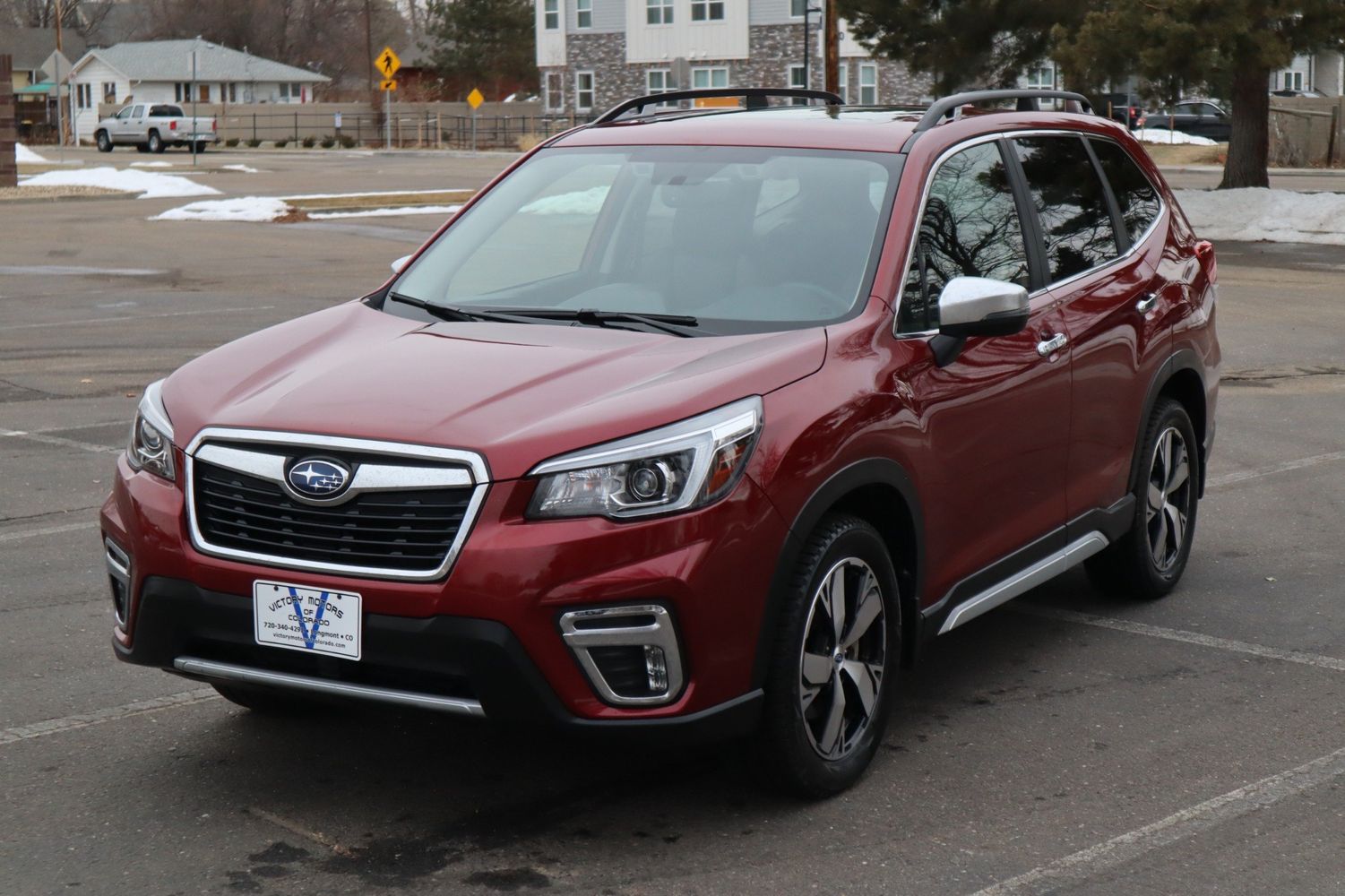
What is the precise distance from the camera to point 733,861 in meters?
4.11

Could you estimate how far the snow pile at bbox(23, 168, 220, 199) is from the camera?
36.1 meters

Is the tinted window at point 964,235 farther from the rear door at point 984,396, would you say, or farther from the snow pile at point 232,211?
the snow pile at point 232,211

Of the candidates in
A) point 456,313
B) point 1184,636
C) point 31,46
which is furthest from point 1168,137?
point 31,46

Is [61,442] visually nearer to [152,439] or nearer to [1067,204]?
[152,439]

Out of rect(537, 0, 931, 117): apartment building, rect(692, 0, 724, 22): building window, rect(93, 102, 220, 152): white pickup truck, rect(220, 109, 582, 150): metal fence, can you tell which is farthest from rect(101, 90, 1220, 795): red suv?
rect(220, 109, 582, 150): metal fence

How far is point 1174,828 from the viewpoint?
4344 millimetres

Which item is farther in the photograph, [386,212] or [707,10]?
[707,10]

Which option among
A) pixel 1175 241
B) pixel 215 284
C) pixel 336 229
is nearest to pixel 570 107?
pixel 336 229

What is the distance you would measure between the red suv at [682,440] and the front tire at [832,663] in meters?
0.01

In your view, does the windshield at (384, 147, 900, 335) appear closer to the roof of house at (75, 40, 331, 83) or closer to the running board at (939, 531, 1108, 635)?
the running board at (939, 531, 1108, 635)

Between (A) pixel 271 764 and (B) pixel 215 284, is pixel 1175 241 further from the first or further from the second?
(B) pixel 215 284

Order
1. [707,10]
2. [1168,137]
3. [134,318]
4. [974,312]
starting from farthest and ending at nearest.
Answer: [707,10], [1168,137], [134,318], [974,312]

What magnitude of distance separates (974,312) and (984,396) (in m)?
0.37

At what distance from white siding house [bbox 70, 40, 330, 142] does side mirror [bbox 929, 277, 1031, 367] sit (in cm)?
9282
